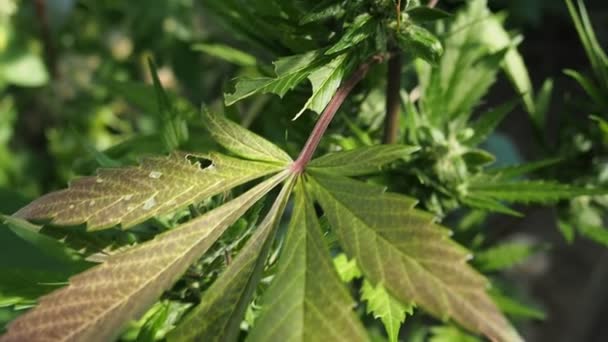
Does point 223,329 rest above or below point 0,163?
below

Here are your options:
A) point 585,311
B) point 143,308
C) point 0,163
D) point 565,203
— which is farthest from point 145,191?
point 585,311

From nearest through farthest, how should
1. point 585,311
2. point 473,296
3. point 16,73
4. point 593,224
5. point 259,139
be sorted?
point 473,296
point 259,139
point 593,224
point 16,73
point 585,311

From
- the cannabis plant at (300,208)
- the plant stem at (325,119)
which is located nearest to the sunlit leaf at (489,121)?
the cannabis plant at (300,208)

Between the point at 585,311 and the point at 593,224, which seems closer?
the point at 593,224

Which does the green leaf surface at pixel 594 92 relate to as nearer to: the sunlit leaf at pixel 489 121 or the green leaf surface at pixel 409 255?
the sunlit leaf at pixel 489 121

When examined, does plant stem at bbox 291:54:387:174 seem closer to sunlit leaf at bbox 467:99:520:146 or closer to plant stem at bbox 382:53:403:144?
plant stem at bbox 382:53:403:144

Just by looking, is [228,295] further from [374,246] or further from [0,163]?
[0,163]

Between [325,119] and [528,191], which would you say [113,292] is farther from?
[528,191]
